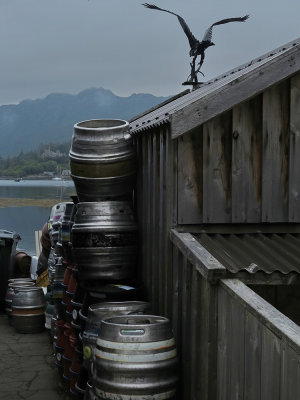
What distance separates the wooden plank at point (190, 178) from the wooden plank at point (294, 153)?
93 centimetres

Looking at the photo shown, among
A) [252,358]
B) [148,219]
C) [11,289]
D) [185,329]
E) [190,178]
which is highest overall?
[190,178]

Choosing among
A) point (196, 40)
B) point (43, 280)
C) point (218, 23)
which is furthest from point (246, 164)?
point (218, 23)

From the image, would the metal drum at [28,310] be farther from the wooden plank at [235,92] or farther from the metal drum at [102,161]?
the wooden plank at [235,92]

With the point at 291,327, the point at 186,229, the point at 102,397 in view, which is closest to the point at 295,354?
the point at 291,327

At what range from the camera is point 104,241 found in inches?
291

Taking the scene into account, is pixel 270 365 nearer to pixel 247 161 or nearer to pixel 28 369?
pixel 247 161

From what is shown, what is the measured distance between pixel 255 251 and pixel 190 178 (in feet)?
2.95

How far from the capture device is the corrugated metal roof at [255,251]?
19.4 ft

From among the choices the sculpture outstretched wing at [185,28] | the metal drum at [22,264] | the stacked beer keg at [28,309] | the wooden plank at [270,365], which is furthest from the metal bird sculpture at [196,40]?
the wooden plank at [270,365]

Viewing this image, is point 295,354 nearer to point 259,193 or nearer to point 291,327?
point 291,327

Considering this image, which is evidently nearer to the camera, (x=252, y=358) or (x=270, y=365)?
(x=270, y=365)

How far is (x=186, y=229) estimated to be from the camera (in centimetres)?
652

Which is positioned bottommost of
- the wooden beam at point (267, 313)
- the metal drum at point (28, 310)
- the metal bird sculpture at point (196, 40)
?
the metal drum at point (28, 310)

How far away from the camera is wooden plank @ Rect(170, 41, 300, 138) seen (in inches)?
245
